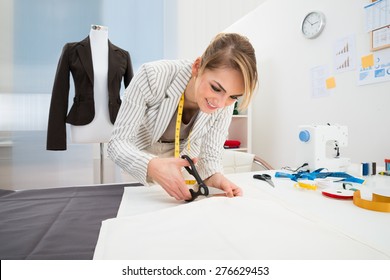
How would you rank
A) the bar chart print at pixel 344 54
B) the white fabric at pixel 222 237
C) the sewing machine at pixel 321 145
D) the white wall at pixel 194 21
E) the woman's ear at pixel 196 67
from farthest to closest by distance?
the white wall at pixel 194 21 → the bar chart print at pixel 344 54 → the sewing machine at pixel 321 145 → the woman's ear at pixel 196 67 → the white fabric at pixel 222 237

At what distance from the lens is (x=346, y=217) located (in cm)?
73

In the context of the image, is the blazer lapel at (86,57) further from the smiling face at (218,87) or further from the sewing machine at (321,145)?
the sewing machine at (321,145)

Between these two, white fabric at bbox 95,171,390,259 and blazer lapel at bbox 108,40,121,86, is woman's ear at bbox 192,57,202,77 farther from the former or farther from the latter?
blazer lapel at bbox 108,40,121,86

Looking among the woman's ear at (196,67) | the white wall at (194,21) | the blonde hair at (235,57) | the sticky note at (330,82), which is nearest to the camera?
the blonde hair at (235,57)

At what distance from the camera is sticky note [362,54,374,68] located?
1821mm

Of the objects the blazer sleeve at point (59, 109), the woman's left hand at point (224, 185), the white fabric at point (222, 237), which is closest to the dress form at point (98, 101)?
the blazer sleeve at point (59, 109)

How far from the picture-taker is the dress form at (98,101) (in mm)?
1823

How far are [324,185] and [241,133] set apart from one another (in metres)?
2.13

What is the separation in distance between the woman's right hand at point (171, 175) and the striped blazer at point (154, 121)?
0.17ft

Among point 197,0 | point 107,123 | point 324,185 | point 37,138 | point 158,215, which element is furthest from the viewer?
point 197,0

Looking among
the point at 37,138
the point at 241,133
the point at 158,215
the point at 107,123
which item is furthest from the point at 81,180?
the point at 158,215

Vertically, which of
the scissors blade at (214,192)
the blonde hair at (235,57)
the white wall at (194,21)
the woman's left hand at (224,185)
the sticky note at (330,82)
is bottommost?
the scissors blade at (214,192)
